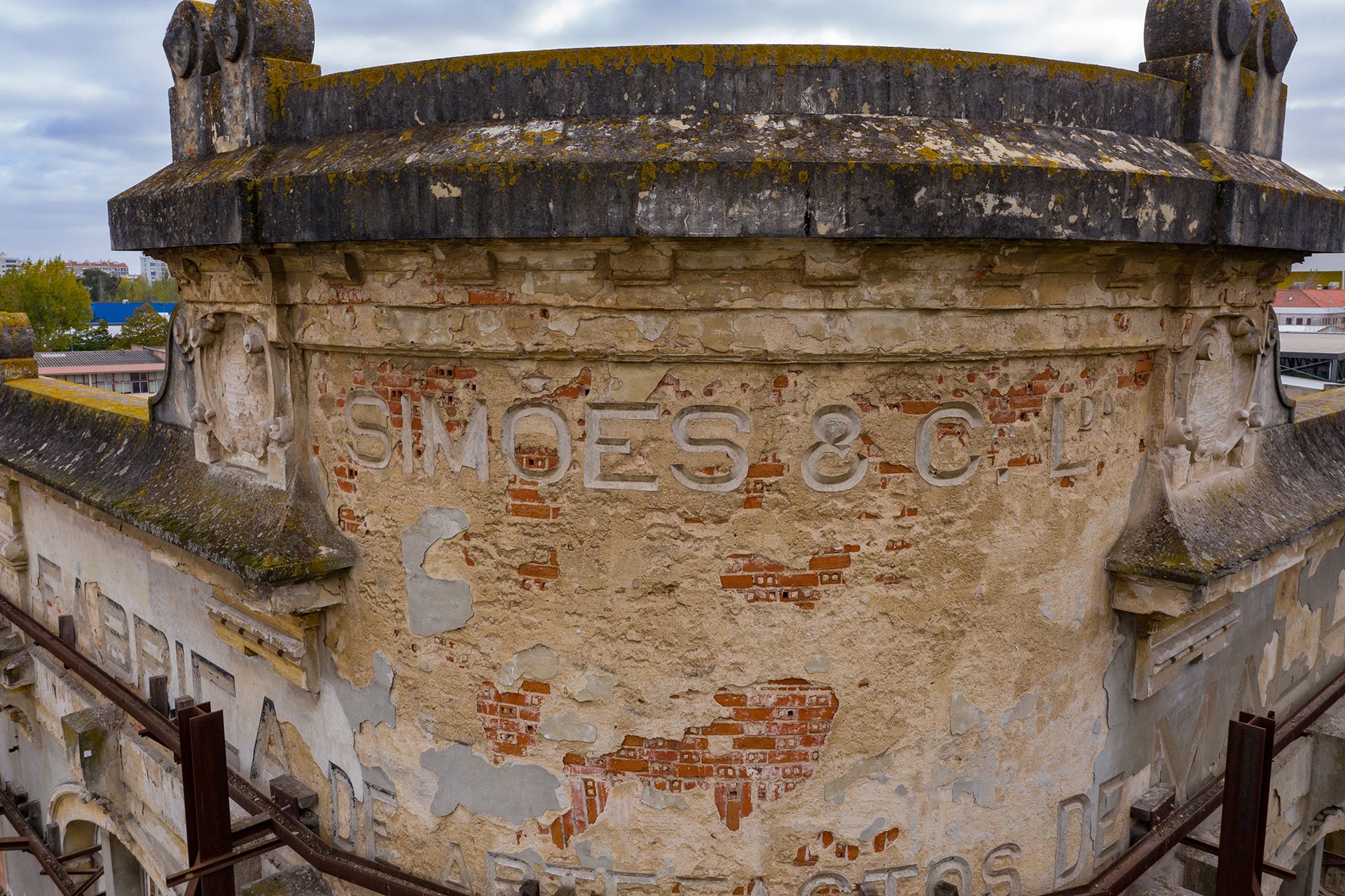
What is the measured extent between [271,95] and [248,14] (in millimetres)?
340

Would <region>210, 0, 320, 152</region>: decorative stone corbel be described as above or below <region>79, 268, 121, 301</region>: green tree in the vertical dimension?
below

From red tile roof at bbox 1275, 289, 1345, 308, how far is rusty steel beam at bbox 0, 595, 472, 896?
4663 cm

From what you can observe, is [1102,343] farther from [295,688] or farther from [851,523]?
[295,688]

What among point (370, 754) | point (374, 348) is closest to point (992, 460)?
point (374, 348)

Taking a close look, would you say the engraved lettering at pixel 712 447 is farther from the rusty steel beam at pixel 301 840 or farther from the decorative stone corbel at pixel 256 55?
the decorative stone corbel at pixel 256 55

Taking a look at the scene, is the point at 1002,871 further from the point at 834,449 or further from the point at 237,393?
the point at 237,393

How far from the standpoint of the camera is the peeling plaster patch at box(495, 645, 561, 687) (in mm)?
3744

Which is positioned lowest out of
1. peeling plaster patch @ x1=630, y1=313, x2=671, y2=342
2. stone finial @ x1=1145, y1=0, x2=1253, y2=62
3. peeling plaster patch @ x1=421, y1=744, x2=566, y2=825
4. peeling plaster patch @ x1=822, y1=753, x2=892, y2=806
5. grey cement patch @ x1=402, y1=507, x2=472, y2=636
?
peeling plaster patch @ x1=421, y1=744, x2=566, y2=825

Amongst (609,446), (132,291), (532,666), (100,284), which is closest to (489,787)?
(532,666)

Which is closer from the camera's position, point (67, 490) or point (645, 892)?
point (645, 892)

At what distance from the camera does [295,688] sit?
15.0 feet

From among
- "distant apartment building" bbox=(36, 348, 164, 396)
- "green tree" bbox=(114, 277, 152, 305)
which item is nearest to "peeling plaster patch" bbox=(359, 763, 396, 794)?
"distant apartment building" bbox=(36, 348, 164, 396)

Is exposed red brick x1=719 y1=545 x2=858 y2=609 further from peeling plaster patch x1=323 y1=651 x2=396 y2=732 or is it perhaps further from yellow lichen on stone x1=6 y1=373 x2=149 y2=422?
yellow lichen on stone x1=6 y1=373 x2=149 y2=422

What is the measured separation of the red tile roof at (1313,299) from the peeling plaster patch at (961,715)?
45.3 meters
